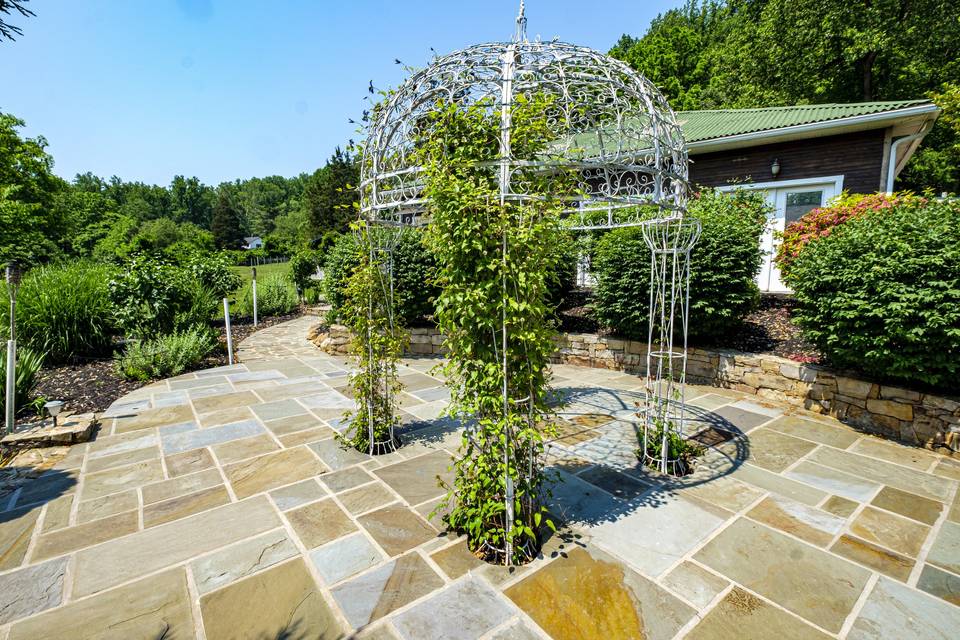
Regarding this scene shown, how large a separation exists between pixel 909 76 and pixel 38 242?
115 ft

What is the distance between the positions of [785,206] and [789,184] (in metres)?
0.45

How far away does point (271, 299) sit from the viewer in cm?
1209

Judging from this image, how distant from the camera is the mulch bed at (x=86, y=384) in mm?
5234

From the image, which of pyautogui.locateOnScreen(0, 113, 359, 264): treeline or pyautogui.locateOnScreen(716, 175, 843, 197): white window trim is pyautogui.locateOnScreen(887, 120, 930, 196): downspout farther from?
pyautogui.locateOnScreen(0, 113, 359, 264): treeline

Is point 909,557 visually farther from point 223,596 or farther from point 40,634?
point 40,634

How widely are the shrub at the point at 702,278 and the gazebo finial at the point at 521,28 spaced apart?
3.60m

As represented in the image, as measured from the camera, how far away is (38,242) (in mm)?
19344

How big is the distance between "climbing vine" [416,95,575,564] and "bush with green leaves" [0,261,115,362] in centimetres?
721

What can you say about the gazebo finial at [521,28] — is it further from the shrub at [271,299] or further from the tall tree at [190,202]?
the tall tree at [190,202]

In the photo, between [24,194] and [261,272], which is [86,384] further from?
[24,194]

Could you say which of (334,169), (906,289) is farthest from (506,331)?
(334,169)

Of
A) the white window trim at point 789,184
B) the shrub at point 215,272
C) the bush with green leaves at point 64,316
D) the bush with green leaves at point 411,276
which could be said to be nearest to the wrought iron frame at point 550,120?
the bush with green leaves at point 411,276

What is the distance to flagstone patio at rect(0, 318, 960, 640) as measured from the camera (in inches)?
80.0

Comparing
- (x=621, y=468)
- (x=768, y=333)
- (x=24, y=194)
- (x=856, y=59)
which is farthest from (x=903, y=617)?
(x=24, y=194)
